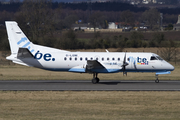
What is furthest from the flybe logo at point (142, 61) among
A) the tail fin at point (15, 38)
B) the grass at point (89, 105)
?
the tail fin at point (15, 38)

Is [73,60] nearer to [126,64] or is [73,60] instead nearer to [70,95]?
[126,64]

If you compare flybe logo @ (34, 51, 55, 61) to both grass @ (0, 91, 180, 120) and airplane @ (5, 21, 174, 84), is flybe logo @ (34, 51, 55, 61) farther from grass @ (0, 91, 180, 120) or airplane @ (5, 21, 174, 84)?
grass @ (0, 91, 180, 120)

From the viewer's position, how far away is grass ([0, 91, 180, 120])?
51.4 ft

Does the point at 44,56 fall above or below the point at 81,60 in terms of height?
above

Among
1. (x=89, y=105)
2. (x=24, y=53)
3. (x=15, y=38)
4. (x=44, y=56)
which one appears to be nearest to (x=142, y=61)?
(x=44, y=56)

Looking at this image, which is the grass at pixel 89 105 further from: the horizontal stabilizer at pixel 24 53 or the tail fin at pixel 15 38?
the tail fin at pixel 15 38

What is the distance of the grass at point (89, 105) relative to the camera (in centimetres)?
1566

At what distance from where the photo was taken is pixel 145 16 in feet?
611

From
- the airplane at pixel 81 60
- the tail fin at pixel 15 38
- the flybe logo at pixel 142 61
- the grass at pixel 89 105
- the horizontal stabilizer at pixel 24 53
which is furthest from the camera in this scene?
the tail fin at pixel 15 38

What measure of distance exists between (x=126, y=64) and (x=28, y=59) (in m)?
9.40

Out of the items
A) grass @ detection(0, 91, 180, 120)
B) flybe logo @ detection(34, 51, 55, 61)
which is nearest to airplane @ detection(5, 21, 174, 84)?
flybe logo @ detection(34, 51, 55, 61)

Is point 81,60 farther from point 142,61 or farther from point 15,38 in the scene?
point 15,38

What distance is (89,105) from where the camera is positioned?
18609 millimetres

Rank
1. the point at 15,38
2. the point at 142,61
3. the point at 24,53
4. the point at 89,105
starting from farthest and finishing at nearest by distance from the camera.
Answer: the point at 15,38, the point at 142,61, the point at 24,53, the point at 89,105
